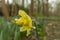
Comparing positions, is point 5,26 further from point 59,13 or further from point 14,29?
point 59,13

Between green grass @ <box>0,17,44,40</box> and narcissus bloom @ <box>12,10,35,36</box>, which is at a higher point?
narcissus bloom @ <box>12,10,35,36</box>

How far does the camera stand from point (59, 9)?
8.34m

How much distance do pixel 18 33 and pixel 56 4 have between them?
7.68m

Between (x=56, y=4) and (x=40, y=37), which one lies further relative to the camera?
(x=56, y=4)

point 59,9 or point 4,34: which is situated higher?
point 4,34

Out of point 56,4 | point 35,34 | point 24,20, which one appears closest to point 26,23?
point 24,20

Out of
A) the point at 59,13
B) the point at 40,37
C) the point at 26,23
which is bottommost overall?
the point at 59,13

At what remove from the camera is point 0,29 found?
845 mm

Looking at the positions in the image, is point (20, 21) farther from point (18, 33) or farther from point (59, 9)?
point (59, 9)

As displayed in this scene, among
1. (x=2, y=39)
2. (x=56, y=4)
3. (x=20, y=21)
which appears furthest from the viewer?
(x=56, y=4)

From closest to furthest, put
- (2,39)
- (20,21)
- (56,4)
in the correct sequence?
(20,21)
(2,39)
(56,4)

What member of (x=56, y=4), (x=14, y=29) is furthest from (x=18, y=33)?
(x=56, y=4)

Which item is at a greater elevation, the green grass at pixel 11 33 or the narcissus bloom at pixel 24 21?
the narcissus bloom at pixel 24 21

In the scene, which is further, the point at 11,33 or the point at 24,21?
the point at 11,33
